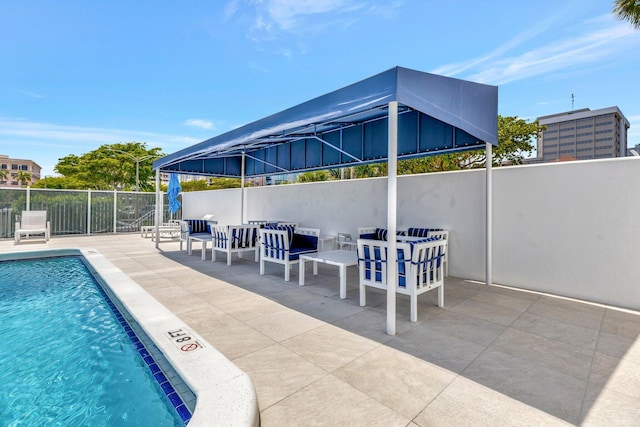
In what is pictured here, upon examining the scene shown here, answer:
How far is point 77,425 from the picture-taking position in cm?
225

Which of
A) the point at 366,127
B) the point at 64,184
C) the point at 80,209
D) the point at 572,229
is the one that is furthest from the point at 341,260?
the point at 64,184

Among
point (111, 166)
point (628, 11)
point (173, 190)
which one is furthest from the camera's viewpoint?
point (111, 166)

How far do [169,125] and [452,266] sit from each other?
3004cm

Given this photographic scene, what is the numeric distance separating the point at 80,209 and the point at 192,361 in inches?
574

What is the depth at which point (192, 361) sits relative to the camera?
268 cm

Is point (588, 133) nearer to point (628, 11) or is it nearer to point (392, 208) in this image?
point (628, 11)

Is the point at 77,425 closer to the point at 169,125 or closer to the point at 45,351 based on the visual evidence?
the point at 45,351

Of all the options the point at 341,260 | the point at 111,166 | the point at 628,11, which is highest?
the point at 628,11

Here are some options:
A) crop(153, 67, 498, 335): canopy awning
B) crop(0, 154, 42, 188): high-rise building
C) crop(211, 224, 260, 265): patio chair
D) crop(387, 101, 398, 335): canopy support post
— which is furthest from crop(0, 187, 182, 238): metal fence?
crop(0, 154, 42, 188): high-rise building

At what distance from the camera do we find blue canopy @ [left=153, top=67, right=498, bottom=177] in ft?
11.6

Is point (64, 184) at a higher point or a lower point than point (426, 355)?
higher

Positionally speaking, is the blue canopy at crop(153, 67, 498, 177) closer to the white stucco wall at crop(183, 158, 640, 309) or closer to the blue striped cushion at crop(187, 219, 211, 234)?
the white stucco wall at crop(183, 158, 640, 309)

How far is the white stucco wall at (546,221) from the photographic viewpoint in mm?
4461

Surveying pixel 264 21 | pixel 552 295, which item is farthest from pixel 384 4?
pixel 552 295
